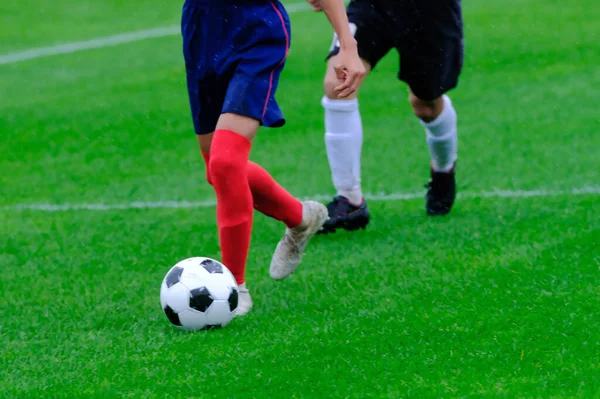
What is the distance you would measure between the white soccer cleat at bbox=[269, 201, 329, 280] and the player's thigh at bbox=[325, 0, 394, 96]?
911 mm

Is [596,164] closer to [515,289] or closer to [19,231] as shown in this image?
[515,289]

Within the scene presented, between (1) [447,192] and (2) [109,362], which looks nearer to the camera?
(2) [109,362]

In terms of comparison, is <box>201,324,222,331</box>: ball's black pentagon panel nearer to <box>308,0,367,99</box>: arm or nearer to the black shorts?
<box>308,0,367,99</box>: arm

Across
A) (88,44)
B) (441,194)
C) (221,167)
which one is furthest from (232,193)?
(88,44)

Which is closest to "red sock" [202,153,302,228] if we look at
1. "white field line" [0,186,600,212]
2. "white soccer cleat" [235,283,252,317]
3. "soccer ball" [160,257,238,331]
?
"white soccer cleat" [235,283,252,317]

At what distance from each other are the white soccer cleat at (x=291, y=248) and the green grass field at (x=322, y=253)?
9 cm

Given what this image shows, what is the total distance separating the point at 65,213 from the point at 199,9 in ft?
8.45

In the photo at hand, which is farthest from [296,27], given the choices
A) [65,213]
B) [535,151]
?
[65,213]

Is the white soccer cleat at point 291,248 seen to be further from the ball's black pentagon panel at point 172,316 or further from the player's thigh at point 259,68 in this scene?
the ball's black pentagon panel at point 172,316

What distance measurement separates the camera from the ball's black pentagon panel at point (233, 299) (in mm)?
4121

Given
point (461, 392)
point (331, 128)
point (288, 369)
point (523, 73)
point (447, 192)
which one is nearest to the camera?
point (461, 392)

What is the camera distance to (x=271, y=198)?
4645 mm

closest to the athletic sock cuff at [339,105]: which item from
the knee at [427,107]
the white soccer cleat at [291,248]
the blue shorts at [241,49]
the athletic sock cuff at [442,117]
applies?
the knee at [427,107]

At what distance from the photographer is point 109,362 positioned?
12.5 ft
